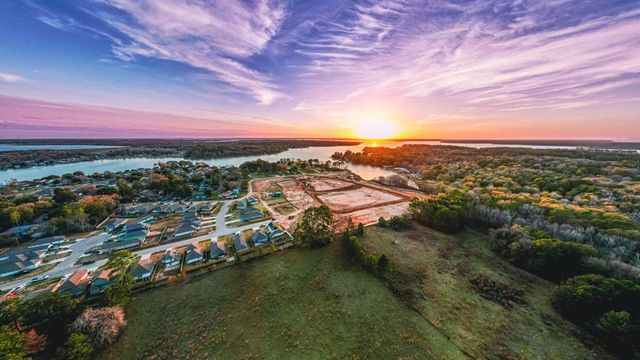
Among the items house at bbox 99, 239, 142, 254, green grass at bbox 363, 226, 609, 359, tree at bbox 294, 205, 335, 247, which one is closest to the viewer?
green grass at bbox 363, 226, 609, 359

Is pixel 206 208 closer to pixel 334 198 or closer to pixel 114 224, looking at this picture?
pixel 114 224

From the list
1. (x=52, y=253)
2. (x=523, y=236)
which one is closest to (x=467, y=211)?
(x=523, y=236)

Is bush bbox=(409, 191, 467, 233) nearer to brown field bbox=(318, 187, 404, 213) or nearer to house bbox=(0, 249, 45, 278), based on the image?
brown field bbox=(318, 187, 404, 213)

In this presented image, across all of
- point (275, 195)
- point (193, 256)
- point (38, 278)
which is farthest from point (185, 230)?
point (275, 195)

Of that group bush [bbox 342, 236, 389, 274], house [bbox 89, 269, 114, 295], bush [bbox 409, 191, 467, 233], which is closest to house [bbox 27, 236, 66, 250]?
house [bbox 89, 269, 114, 295]

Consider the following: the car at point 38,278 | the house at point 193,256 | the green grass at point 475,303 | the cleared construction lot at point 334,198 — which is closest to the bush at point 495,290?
the green grass at point 475,303

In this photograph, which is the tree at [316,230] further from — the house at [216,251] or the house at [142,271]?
the house at [142,271]
